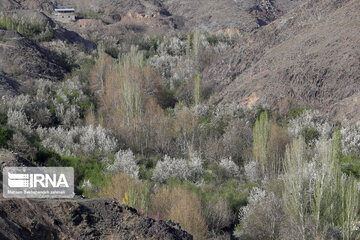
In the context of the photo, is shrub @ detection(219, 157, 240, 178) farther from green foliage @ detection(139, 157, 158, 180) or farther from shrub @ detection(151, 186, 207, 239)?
shrub @ detection(151, 186, 207, 239)

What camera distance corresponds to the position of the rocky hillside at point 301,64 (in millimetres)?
24516

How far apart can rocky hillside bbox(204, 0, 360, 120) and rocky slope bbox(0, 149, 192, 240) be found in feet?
59.7

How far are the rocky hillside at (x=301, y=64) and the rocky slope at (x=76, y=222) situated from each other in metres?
18.2

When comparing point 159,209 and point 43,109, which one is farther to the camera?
point 43,109

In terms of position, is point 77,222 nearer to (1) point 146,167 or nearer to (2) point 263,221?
(2) point 263,221

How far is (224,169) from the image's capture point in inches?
718

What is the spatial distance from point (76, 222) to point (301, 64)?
22558 mm

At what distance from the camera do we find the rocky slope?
7090mm

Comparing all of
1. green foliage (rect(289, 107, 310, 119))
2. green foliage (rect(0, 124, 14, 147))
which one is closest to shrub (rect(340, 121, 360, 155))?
green foliage (rect(289, 107, 310, 119))

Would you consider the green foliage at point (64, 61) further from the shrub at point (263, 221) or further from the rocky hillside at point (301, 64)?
the shrub at point (263, 221)

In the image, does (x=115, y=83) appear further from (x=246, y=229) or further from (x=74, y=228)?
(x=74, y=228)

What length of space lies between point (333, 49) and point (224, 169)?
13522mm

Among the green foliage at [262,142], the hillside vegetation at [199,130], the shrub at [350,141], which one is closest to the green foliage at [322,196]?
the hillside vegetation at [199,130]

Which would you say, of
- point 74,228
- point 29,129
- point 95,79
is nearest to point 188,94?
point 95,79
